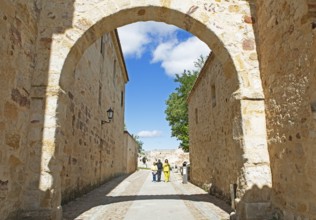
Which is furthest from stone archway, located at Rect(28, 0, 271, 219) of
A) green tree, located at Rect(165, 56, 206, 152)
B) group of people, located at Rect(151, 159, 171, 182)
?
green tree, located at Rect(165, 56, 206, 152)

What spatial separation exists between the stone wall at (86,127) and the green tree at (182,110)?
34.7 ft

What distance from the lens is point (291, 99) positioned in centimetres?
362

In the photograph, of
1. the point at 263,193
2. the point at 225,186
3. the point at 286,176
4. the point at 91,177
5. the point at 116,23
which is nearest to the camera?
the point at 286,176

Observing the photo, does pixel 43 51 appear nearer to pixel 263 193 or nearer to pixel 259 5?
pixel 259 5

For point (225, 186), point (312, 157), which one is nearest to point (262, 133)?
point (312, 157)

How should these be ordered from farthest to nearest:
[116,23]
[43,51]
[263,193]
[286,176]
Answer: [116,23] → [43,51] → [263,193] → [286,176]

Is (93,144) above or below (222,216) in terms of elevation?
above

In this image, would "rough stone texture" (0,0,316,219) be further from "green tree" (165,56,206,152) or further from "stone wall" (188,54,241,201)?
"green tree" (165,56,206,152)

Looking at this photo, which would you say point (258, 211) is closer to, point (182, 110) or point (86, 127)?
point (86, 127)

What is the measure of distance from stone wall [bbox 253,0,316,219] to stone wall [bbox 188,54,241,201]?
0.61 meters

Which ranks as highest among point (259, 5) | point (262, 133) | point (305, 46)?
point (259, 5)

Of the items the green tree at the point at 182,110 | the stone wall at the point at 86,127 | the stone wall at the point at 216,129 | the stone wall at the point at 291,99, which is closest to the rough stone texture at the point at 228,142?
the stone wall at the point at 216,129

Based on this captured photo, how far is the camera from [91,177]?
29.7ft

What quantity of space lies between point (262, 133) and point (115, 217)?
2.77 metres
